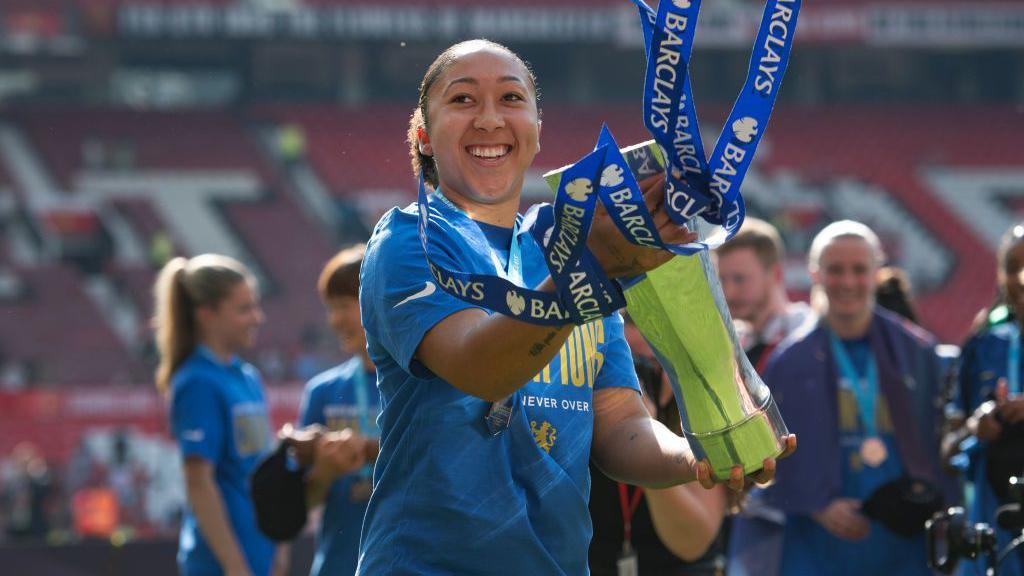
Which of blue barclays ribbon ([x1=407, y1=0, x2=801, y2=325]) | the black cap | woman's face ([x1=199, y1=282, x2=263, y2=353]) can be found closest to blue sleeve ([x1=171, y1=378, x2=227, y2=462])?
woman's face ([x1=199, y1=282, x2=263, y2=353])

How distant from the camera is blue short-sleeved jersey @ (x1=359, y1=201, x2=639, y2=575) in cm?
207

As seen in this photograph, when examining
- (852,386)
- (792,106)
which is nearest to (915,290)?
(792,106)

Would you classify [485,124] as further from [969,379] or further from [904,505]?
[904,505]

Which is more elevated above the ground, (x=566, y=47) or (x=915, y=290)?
(x=566, y=47)

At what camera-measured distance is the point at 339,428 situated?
439 cm

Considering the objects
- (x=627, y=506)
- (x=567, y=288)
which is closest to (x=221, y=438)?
(x=627, y=506)

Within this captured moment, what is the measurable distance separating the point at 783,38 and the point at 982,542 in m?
2.18

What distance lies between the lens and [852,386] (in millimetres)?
5203

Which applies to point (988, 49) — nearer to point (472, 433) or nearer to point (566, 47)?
Answer: point (566, 47)

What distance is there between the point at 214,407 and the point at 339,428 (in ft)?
3.61

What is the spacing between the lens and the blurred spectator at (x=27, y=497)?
16922mm

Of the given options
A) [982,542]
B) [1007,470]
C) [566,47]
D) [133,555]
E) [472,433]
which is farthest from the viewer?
[566,47]

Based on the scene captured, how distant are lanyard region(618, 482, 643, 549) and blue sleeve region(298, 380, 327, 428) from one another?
3.74 ft

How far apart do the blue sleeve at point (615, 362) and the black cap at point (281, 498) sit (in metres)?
1.83
